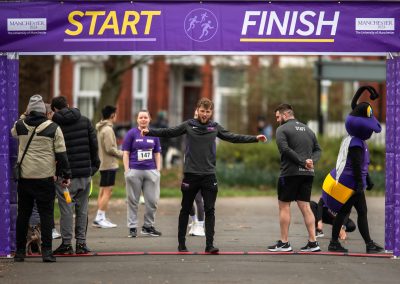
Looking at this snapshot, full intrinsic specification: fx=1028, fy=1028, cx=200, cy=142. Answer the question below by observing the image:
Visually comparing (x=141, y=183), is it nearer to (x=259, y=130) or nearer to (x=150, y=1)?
(x=150, y=1)

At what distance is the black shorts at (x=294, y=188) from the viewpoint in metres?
13.0

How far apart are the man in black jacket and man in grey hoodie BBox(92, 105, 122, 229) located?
3005mm

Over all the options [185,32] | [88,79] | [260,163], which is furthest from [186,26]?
[88,79]

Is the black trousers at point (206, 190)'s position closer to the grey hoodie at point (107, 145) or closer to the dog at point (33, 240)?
the dog at point (33, 240)

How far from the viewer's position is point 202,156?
42.2 feet

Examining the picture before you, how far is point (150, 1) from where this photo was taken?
12625mm

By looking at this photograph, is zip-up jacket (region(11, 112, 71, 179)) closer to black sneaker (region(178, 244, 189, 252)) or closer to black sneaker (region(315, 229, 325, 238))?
black sneaker (region(178, 244, 189, 252))

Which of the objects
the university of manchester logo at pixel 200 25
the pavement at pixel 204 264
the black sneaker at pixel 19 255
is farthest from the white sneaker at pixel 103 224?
the university of manchester logo at pixel 200 25

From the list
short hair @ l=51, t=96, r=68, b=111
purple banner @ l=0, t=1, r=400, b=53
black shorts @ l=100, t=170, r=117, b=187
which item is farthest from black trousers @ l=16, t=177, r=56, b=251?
black shorts @ l=100, t=170, r=117, b=187

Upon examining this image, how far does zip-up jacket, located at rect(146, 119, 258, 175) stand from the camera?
12.9m

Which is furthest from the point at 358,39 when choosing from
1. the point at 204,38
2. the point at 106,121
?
the point at 106,121

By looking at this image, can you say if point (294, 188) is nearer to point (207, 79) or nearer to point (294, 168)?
point (294, 168)

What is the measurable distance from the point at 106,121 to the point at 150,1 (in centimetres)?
390

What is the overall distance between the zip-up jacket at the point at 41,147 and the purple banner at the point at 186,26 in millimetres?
1019
